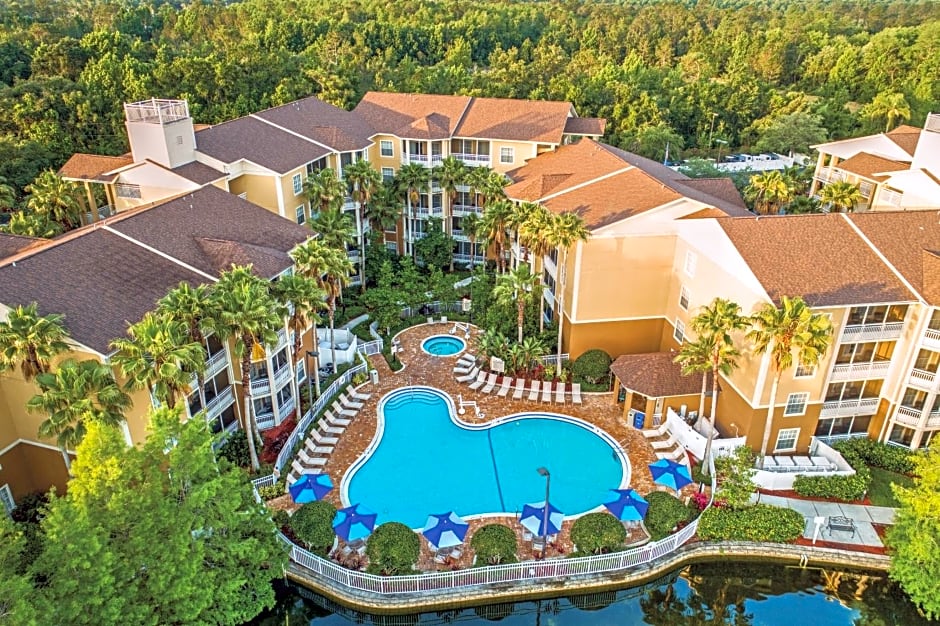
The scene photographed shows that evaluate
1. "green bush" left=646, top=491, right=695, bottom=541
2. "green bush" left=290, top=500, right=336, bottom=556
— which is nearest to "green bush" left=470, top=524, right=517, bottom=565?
"green bush" left=290, top=500, right=336, bottom=556

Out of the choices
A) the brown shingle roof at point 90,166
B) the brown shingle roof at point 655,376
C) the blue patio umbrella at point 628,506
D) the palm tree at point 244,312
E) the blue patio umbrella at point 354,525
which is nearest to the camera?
the blue patio umbrella at point 354,525

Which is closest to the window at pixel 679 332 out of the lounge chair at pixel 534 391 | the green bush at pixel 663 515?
the lounge chair at pixel 534 391

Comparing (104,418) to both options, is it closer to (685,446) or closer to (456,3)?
(685,446)

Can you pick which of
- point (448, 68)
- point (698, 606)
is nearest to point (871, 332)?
point (698, 606)

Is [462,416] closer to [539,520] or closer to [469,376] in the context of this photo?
[469,376]

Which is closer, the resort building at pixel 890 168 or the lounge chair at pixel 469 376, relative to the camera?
the lounge chair at pixel 469 376

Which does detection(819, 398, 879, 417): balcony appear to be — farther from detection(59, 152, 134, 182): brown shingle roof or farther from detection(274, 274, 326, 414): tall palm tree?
detection(59, 152, 134, 182): brown shingle roof

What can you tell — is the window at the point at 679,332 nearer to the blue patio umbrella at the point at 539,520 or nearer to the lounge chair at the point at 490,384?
the lounge chair at the point at 490,384
